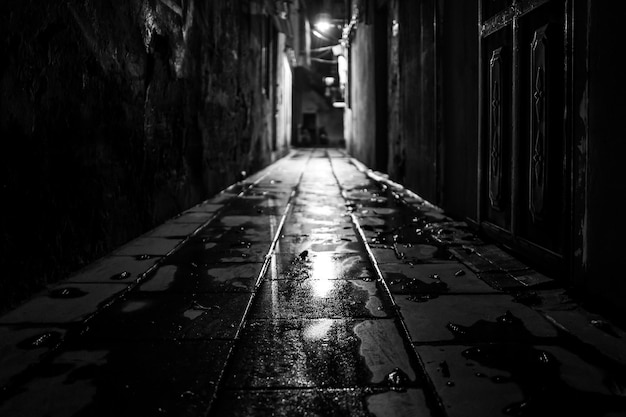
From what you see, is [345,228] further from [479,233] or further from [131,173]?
[131,173]

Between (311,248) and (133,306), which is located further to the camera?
(311,248)

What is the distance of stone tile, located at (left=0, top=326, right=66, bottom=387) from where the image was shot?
5.27 feet

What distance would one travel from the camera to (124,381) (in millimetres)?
1518

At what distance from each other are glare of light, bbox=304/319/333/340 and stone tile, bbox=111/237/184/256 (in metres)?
1.48

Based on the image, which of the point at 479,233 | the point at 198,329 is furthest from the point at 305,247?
the point at 198,329

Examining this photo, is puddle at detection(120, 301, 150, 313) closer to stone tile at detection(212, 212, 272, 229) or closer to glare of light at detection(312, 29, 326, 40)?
stone tile at detection(212, 212, 272, 229)

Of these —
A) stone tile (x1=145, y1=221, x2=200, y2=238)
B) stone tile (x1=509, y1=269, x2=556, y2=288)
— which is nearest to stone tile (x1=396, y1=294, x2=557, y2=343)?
stone tile (x1=509, y1=269, x2=556, y2=288)

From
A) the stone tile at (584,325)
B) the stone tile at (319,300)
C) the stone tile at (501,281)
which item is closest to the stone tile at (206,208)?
the stone tile at (319,300)

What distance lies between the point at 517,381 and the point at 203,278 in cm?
163

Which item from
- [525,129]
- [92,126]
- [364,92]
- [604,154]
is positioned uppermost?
[364,92]

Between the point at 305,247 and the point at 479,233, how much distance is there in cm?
126

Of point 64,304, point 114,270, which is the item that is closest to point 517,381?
point 64,304

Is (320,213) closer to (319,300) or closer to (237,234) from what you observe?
(237,234)

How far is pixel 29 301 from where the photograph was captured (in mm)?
2260
